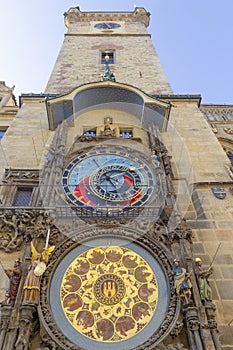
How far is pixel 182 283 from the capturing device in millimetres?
4973

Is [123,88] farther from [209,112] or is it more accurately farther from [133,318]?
[133,318]

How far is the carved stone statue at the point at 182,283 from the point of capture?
486 centimetres

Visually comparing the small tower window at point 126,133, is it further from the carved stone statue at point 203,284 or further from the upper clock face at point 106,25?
the upper clock face at point 106,25

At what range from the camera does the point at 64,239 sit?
18.6ft

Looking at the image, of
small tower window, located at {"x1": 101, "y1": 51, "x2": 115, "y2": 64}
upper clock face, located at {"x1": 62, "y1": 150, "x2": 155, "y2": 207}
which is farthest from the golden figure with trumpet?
small tower window, located at {"x1": 101, "y1": 51, "x2": 115, "y2": 64}

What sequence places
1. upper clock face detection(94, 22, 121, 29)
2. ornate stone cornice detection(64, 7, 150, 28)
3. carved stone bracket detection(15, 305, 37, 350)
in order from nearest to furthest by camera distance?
carved stone bracket detection(15, 305, 37, 350) < upper clock face detection(94, 22, 121, 29) < ornate stone cornice detection(64, 7, 150, 28)

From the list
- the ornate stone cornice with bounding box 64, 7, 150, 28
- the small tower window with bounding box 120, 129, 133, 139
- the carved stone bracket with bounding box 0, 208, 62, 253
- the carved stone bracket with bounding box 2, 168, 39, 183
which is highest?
the ornate stone cornice with bounding box 64, 7, 150, 28

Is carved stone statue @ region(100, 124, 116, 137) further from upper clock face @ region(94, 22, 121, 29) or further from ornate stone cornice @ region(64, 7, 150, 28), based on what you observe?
ornate stone cornice @ region(64, 7, 150, 28)

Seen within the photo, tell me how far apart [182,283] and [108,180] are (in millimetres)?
3275

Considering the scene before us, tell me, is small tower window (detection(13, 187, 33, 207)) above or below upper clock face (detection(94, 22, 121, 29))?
below

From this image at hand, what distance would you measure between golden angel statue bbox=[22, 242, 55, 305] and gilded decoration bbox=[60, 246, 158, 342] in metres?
0.44

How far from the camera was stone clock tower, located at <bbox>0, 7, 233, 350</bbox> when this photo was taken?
15.5 ft

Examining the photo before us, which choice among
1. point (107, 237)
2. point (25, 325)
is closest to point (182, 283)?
point (107, 237)

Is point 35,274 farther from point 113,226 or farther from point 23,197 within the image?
point 23,197
